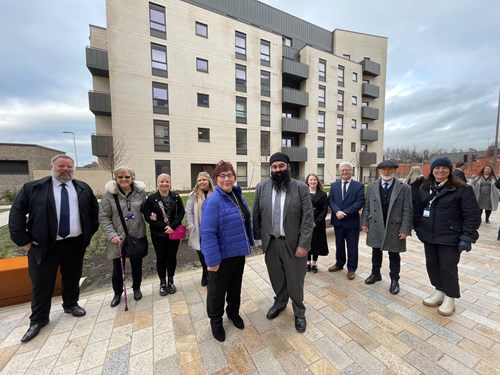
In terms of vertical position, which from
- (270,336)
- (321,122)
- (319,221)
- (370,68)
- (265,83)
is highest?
(370,68)

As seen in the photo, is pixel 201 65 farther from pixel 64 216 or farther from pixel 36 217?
pixel 36 217

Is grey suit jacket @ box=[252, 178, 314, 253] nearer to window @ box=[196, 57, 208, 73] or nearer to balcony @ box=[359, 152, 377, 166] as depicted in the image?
window @ box=[196, 57, 208, 73]

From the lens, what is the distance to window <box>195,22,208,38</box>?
17094 mm

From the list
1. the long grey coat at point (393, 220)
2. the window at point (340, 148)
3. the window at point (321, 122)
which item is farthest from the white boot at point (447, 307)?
the window at point (340, 148)

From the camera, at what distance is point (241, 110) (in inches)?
766

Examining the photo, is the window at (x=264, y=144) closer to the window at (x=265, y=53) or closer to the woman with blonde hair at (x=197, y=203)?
the window at (x=265, y=53)

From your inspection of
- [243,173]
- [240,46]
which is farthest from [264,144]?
[240,46]

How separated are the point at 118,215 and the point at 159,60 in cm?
1699

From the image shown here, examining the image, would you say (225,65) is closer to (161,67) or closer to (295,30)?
(161,67)

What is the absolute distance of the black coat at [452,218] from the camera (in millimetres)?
2598

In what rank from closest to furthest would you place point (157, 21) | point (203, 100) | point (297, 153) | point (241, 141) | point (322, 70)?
point (157, 21) → point (203, 100) → point (241, 141) → point (297, 153) → point (322, 70)

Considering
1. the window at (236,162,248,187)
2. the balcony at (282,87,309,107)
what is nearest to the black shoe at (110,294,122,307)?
the window at (236,162,248,187)

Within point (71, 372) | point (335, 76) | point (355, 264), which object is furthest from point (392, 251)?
point (335, 76)

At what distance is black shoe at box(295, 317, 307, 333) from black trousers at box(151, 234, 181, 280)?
2023 millimetres
